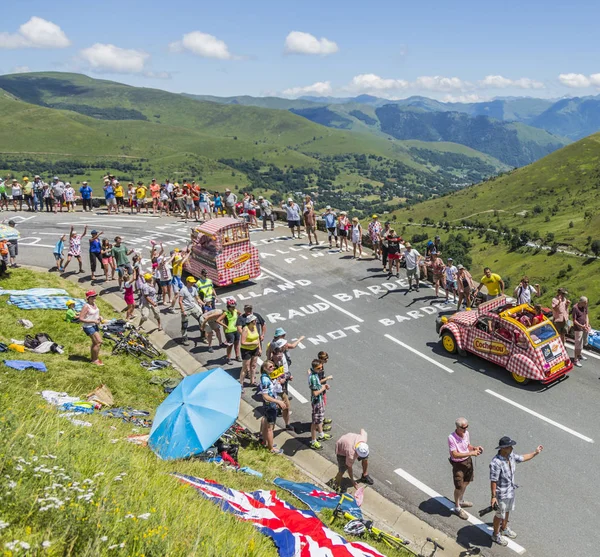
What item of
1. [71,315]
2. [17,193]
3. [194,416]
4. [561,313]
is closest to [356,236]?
[561,313]

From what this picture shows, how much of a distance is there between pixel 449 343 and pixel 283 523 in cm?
908

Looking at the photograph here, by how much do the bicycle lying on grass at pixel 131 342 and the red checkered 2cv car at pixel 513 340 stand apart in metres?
8.18

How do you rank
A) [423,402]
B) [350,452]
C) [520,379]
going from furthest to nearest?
[520,379] < [423,402] < [350,452]

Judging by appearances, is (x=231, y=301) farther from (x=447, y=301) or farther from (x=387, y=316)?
(x=447, y=301)

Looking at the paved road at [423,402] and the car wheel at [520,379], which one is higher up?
the car wheel at [520,379]

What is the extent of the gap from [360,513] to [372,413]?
361cm

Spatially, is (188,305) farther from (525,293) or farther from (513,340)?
(525,293)

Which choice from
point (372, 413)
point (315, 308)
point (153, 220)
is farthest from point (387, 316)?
point (153, 220)

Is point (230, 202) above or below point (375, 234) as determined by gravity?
above

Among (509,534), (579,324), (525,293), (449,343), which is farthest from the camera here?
(525,293)

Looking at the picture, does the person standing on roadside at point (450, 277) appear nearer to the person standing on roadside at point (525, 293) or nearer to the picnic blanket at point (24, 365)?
the person standing on roadside at point (525, 293)

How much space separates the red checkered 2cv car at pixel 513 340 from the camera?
12.8 metres

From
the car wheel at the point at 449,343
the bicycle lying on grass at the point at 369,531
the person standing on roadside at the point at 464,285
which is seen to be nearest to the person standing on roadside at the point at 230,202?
the person standing on roadside at the point at 464,285

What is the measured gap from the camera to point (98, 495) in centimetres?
523
